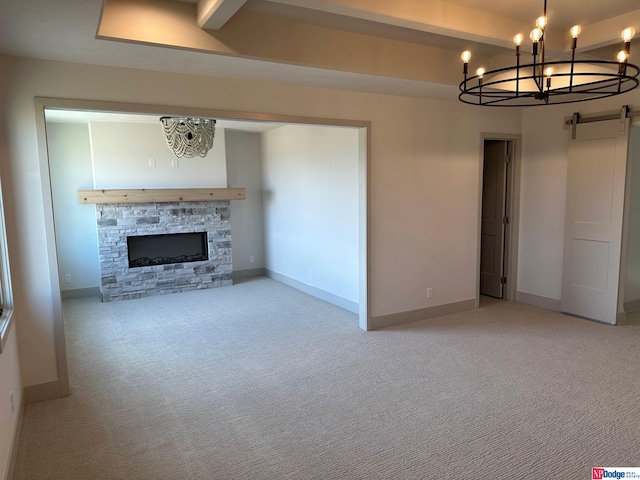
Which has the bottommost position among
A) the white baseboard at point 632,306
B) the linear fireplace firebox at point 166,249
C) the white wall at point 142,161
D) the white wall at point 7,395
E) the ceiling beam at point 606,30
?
the white baseboard at point 632,306

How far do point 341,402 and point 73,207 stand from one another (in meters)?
5.20

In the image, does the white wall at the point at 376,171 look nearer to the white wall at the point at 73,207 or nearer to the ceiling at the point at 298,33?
the ceiling at the point at 298,33

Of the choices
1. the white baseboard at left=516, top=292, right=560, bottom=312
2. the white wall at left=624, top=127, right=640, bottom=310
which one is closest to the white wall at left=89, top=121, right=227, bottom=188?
the white baseboard at left=516, top=292, right=560, bottom=312

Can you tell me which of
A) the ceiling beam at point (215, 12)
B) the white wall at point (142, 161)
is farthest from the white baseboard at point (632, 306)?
the white wall at point (142, 161)

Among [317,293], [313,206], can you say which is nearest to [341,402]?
[317,293]

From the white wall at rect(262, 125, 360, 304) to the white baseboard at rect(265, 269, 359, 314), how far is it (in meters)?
0.05

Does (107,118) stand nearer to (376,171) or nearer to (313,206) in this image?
(313,206)

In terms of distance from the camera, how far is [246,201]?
25.0 ft

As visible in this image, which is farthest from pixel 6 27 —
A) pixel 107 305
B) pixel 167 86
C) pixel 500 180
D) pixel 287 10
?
pixel 500 180

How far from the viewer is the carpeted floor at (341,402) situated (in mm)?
2459

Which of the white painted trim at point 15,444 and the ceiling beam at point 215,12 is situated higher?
the ceiling beam at point 215,12

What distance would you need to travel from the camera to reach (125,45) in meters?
2.82

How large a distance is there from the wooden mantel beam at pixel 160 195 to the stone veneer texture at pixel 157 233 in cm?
15

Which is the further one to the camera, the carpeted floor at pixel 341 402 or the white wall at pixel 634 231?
the white wall at pixel 634 231
